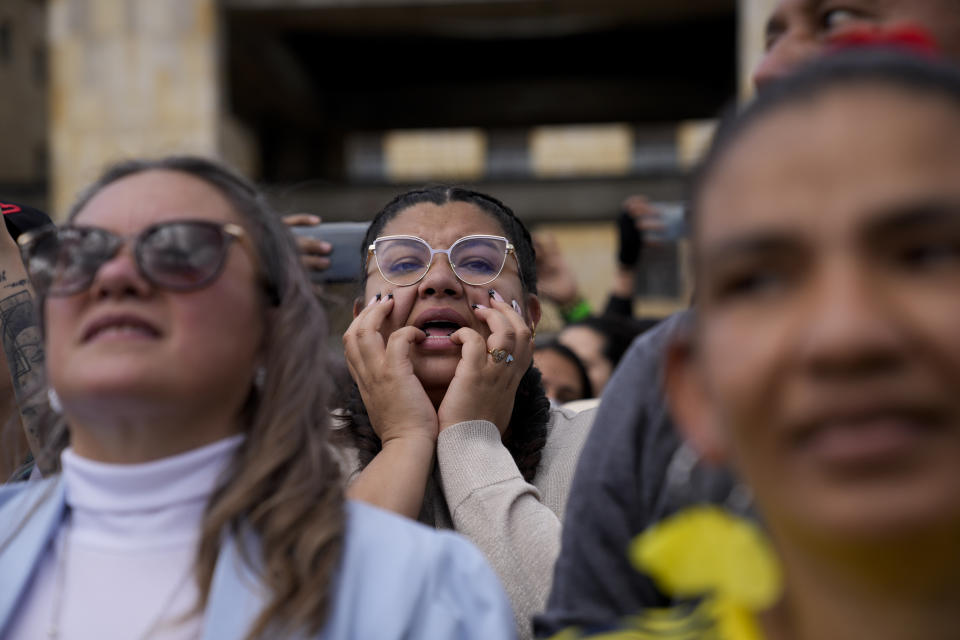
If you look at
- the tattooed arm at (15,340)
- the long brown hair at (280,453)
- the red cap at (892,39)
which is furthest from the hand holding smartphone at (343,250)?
the red cap at (892,39)

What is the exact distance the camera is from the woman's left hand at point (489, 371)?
253 centimetres

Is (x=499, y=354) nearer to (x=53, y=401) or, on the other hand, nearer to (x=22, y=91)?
(x=53, y=401)

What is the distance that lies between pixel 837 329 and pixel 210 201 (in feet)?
3.89

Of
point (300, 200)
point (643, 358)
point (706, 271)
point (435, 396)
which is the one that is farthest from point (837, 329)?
point (300, 200)

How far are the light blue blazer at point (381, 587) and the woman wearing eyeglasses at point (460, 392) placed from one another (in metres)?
0.50

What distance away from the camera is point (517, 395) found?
113 inches

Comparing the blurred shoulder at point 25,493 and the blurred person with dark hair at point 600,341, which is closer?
the blurred shoulder at point 25,493

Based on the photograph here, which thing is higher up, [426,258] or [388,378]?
[426,258]

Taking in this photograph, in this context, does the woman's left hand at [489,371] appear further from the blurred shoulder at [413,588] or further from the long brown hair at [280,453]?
the blurred shoulder at [413,588]

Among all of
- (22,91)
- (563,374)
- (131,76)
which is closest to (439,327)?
(563,374)

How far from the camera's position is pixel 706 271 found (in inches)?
46.8

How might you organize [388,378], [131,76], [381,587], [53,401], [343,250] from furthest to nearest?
[131,76]
[343,250]
[388,378]
[53,401]
[381,587]

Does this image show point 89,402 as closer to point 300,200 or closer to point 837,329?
point 837,329

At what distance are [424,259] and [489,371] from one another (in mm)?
364
